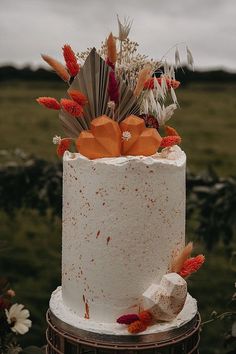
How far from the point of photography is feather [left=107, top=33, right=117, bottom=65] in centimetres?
216

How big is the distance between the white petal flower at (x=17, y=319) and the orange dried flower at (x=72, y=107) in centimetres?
116

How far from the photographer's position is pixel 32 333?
413cm

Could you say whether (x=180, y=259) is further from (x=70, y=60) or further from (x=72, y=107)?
(x=70, y=60)

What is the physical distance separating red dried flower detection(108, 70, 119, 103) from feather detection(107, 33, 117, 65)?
0.06 m

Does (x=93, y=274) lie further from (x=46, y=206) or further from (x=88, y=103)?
(x=46, y=206)

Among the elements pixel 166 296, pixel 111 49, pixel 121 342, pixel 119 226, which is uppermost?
pixel 111 49

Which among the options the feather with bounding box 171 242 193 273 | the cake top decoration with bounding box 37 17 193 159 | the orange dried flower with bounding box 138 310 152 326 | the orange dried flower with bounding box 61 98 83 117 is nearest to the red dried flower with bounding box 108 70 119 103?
the cake top decoration with bounding box 37 17 193 159

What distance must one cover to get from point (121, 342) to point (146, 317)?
0.40 ft

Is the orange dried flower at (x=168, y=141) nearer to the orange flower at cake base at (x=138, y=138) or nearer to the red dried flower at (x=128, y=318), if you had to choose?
the orange flower at cake base at (x=138, y=138)

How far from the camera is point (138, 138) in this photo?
218 centimetres

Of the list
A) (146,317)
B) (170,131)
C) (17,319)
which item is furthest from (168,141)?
(17,319)

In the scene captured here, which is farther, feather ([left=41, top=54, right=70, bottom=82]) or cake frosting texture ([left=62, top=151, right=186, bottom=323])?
feather ([left=41, top=54, right=70, bottom=82])

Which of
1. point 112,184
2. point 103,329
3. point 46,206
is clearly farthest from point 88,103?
point 46,206

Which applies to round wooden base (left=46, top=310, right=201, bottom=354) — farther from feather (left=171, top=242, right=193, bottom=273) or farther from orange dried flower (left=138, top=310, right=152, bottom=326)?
feather (left=171, top=242, right=193, bottom=273)
